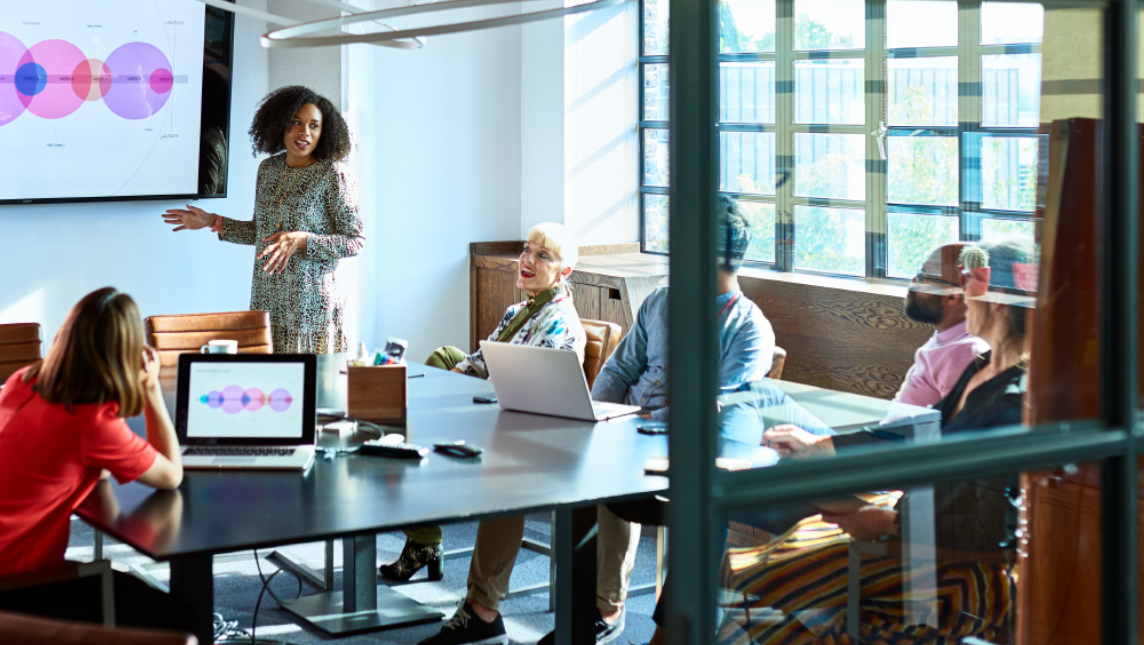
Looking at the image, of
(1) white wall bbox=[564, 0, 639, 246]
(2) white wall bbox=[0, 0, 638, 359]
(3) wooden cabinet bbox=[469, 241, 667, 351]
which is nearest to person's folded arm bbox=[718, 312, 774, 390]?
(3) wooden cabinet bbox=[469, 241, 667, 351]

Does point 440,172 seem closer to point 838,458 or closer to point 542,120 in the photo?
point 542,120

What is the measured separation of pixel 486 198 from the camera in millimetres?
6637

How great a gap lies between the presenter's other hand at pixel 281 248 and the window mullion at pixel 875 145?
3794 millimetres

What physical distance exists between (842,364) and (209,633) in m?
1.64

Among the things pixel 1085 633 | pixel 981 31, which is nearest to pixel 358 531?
pixel 1085 633

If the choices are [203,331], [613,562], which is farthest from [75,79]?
[613,562]

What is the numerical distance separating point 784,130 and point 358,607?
290 cm

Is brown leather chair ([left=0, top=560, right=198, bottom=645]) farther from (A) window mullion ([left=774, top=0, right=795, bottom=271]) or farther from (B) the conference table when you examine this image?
(A) window mullion ([left=774, top=0, right=795, bottom=271])

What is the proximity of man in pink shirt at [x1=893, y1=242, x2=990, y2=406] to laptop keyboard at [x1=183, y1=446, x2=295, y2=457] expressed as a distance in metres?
1.85

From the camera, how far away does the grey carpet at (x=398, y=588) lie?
3.81 meters

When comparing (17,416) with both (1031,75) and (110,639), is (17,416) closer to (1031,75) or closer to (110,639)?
(110,639)

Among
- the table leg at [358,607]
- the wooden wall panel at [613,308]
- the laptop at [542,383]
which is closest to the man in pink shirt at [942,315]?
the laptop at [542,383]

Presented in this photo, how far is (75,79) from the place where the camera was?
5465 millimetres

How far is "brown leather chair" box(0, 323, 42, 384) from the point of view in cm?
434
